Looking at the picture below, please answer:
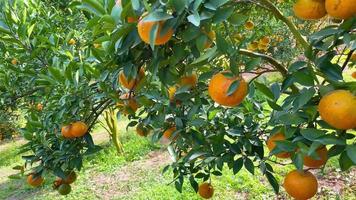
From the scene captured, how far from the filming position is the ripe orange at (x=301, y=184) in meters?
1.11

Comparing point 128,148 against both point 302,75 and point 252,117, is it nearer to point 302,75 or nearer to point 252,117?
point 252,117

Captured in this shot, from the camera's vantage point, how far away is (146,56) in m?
1.16

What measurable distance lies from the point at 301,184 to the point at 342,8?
0.49 m

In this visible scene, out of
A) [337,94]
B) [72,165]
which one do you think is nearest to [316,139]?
[337,94]

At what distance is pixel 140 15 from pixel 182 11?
0.16m

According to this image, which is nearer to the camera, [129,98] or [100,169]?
[129,98]

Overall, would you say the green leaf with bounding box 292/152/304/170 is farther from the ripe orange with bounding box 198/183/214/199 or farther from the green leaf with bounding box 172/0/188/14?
the ripe orange with bounding box 198/183/214/199

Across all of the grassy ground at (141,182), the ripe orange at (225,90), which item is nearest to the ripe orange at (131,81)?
the ripe orange at (225,90)

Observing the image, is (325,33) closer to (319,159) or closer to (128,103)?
(319,159)

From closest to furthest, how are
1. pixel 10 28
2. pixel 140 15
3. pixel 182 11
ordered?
pixel 182 11 → pixel 140 15 → pixel 10 28

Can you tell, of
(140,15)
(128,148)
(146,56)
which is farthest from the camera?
(128,148)

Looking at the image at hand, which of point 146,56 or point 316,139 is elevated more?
point 146,56

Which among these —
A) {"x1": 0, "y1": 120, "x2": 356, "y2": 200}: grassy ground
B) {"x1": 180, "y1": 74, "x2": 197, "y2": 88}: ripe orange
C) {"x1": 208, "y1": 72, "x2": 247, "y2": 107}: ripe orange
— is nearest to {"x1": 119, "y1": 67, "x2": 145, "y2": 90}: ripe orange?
{"x1": 180, "y1": 74, "x2": 197, "y2": 88}: ripe orange

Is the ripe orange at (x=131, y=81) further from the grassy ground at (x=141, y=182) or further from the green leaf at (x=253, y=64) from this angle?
the grassy ground at (x=141, y=182)
